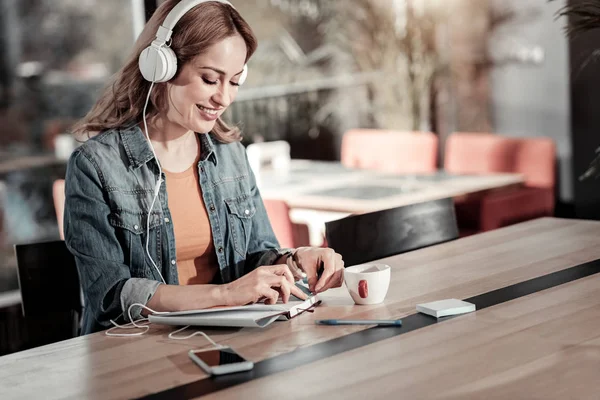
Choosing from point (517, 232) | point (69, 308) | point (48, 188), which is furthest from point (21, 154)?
point (517, 232)

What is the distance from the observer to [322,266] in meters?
2.06

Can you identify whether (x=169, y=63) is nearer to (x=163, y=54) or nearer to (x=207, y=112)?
(x=163, y=54)

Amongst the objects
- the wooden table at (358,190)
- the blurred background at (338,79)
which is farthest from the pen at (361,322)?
the blurred background at (338,79)

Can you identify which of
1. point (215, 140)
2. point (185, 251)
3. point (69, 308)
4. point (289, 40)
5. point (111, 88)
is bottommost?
point (69, 308)

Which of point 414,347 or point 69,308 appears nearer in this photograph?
point 414,347

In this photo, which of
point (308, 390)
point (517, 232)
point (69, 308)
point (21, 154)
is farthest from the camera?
point (21, 154)

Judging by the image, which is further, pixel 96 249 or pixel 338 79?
pixel 338 79

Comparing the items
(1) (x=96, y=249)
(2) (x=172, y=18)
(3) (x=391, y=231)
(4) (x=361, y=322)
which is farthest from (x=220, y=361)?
(3) (x=391, y=231)

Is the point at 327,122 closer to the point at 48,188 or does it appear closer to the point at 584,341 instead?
the point at 48,188

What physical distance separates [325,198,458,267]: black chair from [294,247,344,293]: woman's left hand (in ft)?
0.98

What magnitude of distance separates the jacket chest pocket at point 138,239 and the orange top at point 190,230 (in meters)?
0.07

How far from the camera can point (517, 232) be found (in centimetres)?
255

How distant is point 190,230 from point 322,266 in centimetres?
35

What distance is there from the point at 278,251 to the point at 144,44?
2.01ft
